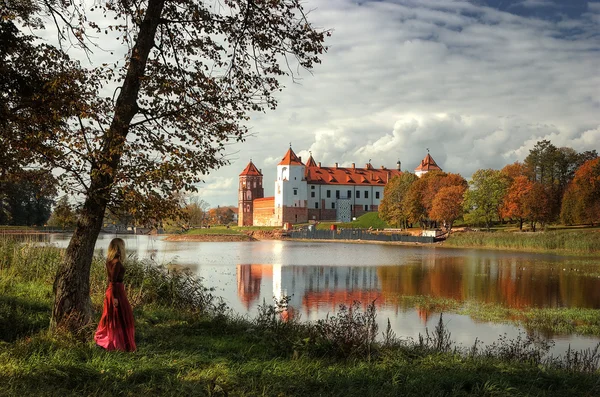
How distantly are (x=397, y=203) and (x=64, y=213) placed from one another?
56.6m

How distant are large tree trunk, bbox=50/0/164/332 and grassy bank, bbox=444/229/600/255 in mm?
29031

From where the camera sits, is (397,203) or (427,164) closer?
(397,203)

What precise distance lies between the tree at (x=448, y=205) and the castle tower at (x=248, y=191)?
1670 inches

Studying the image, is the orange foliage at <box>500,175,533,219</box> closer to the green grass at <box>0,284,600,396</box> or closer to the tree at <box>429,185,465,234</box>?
the tree at <box>429,185,465,234</box>

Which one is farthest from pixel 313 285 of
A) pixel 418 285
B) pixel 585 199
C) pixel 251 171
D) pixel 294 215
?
pixel 251 171

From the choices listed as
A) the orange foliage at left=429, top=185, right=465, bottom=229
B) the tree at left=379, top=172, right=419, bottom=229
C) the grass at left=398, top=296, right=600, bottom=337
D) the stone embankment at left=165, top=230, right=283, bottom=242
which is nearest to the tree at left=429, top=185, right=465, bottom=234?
the orange foliage at left=429, top=185, right=465, bottom=229

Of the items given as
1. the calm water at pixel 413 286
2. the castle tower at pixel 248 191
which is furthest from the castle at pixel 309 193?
the calm water at pixel 413 286

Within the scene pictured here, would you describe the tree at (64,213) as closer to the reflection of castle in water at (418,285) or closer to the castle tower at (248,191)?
the reflection of castle in water at (418,285)

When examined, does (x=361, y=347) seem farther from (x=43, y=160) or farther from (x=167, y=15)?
(x=167, y=15)

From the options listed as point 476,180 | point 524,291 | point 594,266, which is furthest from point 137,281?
point 476,180

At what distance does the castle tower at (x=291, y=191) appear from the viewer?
8325 centimetres

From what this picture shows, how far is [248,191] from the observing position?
9125cm

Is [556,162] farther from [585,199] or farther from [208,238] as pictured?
[208,238]

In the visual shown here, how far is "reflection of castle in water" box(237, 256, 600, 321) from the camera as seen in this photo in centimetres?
1359
